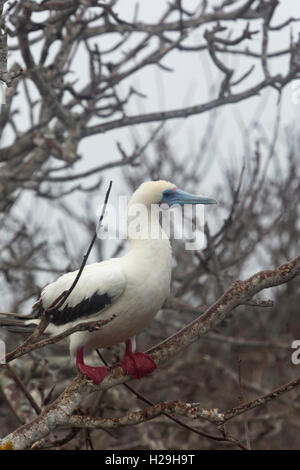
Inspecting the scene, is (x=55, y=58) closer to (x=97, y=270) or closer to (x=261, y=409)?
(x=97, y=270)

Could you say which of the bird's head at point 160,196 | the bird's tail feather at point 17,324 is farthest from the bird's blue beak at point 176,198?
the bird's tail feather at point 17,324

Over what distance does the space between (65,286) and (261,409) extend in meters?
4.02

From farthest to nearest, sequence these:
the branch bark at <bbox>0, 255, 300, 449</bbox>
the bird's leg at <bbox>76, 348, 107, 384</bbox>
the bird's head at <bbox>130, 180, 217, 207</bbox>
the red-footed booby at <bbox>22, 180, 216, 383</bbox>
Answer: the bird's head at <bbox>130, 180, 217, 207</bbox> → the red-footed booby at <bbox>22, 180, 216, 383</bbox> → the bird's leg at <bbox>76, 348, 107, 384</bbox> → the branch bark at <bbox>0, 255, 300, 449</bbox>

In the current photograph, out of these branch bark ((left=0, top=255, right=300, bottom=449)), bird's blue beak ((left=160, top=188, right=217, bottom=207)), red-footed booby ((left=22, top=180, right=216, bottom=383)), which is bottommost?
branch bark ((left=0, top=255, right=300, bottom=449))

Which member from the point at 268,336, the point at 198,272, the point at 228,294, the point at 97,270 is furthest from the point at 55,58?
the point at 268,336

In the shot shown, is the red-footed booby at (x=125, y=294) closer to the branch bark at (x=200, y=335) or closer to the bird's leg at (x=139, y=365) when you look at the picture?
the bird's leg at (x=139, y=365)

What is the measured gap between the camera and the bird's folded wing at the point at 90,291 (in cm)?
387

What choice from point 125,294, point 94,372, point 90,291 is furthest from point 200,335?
point 90,291

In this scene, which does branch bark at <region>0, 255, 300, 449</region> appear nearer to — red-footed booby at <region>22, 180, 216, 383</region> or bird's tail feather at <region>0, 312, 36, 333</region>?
red-footed booby at <region>22, 180, 216, 383</region>

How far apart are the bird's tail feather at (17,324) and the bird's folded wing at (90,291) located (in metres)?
0.17

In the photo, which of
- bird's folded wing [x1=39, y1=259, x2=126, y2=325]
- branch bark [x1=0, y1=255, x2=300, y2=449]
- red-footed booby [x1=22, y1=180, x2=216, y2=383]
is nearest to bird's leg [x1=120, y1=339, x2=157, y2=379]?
red-footed booby [x1=22, y1=180, x2=216, y2=383]

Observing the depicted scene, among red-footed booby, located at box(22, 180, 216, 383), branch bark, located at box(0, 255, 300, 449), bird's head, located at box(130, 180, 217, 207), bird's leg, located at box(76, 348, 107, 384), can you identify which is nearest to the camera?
branch bark, located at box(0, 255, 300, 449)

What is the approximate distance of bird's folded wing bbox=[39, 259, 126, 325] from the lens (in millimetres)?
3867
